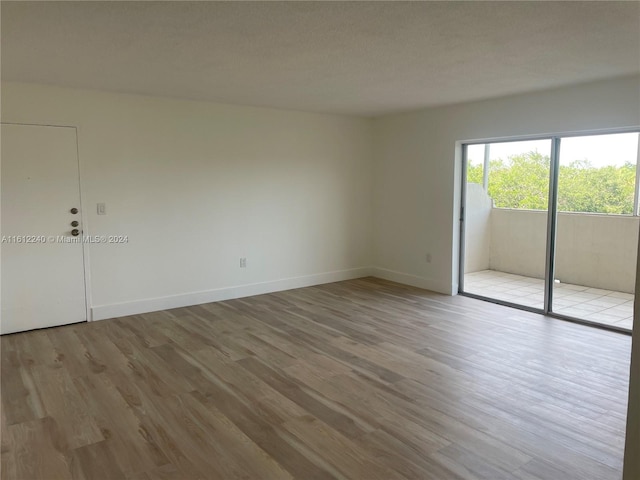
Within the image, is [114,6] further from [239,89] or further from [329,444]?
[329,444]

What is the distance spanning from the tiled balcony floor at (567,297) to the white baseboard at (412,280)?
0.31m

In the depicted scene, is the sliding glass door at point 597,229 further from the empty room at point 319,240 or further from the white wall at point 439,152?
the white wall at point 439,152

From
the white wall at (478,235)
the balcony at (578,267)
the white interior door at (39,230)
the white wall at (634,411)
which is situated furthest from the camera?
the white wall at (478,235)

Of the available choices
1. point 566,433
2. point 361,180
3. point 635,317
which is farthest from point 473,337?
point 361,180

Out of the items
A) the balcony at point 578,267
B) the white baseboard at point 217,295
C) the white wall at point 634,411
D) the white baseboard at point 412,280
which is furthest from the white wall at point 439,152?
the white wall at point 634,411

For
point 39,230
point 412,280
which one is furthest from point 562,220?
point 39,230

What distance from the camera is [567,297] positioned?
5.23 meters

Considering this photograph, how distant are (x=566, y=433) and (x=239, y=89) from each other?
3.93 meters

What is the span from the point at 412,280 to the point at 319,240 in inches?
56.5

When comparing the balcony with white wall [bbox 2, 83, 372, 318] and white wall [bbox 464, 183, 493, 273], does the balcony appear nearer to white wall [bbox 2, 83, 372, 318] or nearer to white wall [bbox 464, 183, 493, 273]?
white wall [bbox 464, 183, 493, 273]

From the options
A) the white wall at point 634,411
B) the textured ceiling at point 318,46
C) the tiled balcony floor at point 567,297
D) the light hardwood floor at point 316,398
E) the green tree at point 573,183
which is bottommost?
the light hardwood floor at point 316,398

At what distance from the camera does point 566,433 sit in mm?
2605

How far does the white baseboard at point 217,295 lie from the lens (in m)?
4.84

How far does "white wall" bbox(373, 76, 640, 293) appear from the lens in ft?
14.0
